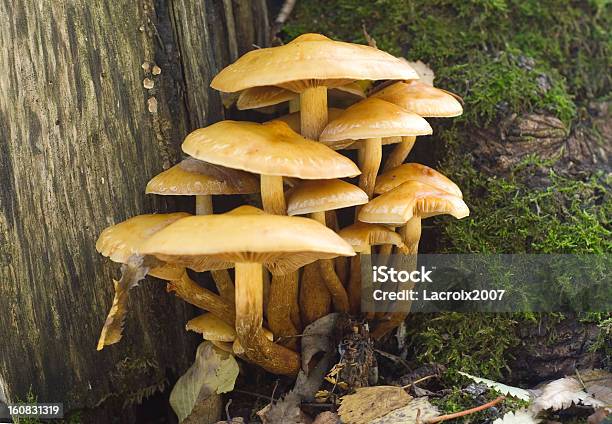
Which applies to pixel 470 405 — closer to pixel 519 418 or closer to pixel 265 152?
pixel 519 418

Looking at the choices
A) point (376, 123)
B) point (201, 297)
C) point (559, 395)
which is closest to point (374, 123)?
point (376, 123)

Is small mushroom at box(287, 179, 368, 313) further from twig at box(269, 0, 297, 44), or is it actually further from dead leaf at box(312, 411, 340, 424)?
twig at box(269, 0, 297, 44)

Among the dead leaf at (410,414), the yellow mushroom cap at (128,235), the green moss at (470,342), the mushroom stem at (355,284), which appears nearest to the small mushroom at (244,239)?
the yellow mushroom cap at (128,235)

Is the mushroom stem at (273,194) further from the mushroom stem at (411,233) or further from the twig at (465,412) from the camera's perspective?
the twig at (465,412)

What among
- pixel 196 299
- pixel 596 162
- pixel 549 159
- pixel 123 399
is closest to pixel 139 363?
pixel 123 399

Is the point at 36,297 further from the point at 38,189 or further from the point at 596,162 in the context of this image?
the point at 596,162
